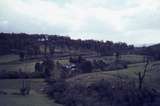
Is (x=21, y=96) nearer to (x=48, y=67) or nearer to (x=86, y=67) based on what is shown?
(x=48, y=67)

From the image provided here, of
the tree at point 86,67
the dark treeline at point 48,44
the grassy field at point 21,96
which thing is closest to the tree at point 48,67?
the grassy field at point 21,96

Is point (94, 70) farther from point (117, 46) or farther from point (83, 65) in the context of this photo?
point (117, 46)

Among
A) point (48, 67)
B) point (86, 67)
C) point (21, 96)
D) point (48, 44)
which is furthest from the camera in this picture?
point (48, 44)

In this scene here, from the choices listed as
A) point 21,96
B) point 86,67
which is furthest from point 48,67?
point 21,96

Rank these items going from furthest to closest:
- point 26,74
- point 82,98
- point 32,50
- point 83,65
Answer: point 32,50, point 83,65, point 26,74, point 82,98

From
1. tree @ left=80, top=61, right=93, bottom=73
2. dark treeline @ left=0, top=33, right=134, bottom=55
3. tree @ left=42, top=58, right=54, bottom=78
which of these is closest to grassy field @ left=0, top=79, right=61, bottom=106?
tree @ left=42, top=58, right=54, bottom=78

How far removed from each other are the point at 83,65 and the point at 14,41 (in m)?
41.5

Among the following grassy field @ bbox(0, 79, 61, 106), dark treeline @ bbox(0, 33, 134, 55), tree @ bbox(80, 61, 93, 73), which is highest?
dark treeline @ bbox(0, 33, 134, 55)

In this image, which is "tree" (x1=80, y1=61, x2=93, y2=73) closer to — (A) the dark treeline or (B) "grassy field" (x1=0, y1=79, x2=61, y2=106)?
(B) "grassy field" (x1=0, y1=79, x2=61, y2=106)

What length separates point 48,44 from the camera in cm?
13525

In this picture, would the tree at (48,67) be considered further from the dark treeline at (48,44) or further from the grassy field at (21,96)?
the dark treeline at (48,44)

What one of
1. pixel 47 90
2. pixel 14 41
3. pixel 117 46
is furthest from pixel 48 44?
pixel 47 90

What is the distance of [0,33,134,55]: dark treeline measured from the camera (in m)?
119

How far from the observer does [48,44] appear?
135m
